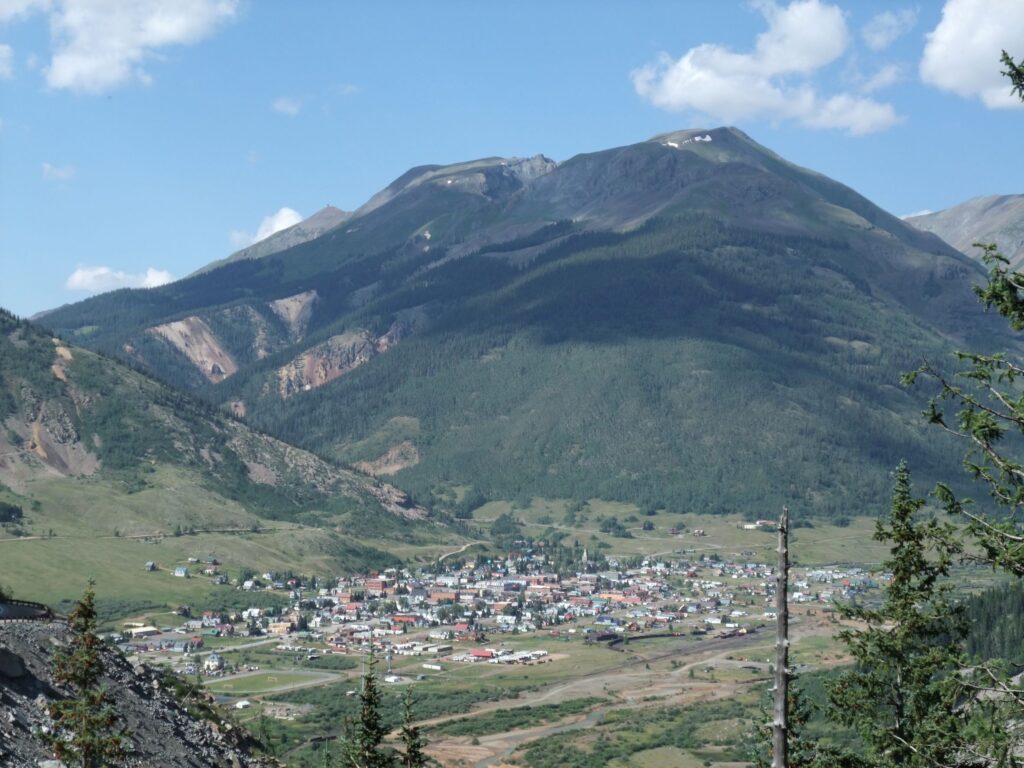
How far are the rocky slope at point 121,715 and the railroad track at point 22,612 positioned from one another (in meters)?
1.41

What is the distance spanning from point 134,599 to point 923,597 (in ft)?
588

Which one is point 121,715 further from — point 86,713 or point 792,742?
point 792,742

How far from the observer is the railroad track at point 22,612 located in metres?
64.6

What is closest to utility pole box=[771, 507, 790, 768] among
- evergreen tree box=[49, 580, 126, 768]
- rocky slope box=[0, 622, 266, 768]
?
evergreen tree box=[49, 580, 126, 768]

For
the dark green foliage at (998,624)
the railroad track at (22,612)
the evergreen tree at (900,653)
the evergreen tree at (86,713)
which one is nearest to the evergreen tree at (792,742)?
the evergreen tree at (900,653)

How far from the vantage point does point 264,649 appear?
181000 mm

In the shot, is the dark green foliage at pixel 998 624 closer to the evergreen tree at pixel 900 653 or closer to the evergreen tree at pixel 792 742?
the evergreen tree at pixel 792 742

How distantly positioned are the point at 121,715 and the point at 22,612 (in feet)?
45.8

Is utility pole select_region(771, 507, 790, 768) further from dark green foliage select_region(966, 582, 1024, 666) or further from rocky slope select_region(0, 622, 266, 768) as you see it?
dark green foliage select_region(966, 582, 1024, 666)

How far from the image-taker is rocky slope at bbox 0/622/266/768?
4856cm

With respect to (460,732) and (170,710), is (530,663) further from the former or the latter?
(170,710)

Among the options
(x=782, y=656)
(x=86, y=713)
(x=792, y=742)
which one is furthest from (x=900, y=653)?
(x=86, y=713)

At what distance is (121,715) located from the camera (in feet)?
183

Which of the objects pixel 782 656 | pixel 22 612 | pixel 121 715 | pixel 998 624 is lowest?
pixel 998 624
